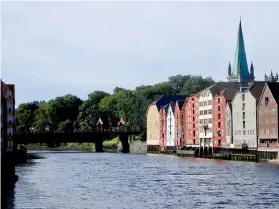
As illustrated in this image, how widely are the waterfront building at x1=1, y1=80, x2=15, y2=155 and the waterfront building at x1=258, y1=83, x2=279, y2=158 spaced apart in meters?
52.4

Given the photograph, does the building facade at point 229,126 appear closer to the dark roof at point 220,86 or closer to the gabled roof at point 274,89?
the dark roof at point 220,86

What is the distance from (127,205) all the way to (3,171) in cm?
1683

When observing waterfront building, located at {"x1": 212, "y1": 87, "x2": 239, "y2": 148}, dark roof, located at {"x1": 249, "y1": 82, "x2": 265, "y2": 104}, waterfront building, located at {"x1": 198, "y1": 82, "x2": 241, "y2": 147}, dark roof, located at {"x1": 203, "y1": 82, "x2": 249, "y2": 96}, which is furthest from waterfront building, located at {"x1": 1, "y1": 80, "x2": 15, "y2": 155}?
dark roof, located at {"x1": 203, "y1": 82, "x2": 249, "y2": 96}

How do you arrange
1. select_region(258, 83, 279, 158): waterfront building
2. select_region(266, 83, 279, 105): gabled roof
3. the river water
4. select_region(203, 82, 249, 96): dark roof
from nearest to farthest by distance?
the river water, select_region(258, 83, 279, 158): waterfront building, select_region(266, 83, 279, 105): gabled roof, select_region(203, 82, 249, 96): dark roof

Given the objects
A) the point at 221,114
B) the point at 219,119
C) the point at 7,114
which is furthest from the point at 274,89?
the point at 7,114

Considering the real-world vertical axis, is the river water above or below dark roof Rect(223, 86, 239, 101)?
below

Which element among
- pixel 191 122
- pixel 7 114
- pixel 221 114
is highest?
pixel 221 114

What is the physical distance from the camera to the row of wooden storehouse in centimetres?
13612

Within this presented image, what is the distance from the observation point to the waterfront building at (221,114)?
163250 millimetres

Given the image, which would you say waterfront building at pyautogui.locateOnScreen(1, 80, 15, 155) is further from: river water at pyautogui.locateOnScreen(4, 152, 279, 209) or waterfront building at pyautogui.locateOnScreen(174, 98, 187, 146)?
waterfront building at pyautogui.locateOnScreen(174, 98, 187, 146)

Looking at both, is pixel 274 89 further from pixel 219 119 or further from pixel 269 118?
pixel 219 119

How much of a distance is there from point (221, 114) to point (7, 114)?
281 ft

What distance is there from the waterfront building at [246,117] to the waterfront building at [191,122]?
27545mm

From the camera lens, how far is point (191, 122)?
187500 mm
